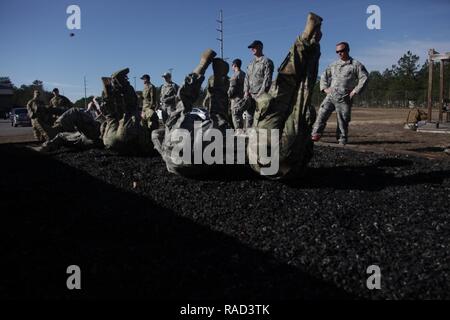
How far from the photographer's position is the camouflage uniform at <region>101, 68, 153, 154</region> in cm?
637

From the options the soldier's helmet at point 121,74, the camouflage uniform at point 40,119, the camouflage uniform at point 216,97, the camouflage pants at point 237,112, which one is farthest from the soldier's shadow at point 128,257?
the camouflage uniform at point 40,119

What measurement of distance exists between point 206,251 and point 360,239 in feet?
3.81

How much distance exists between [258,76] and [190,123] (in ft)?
13.3

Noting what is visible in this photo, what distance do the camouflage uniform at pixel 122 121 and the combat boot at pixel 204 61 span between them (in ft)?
6.67

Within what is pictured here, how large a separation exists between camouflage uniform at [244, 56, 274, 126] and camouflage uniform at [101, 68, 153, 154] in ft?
8.61

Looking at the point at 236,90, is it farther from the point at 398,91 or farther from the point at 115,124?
the point at 398,91

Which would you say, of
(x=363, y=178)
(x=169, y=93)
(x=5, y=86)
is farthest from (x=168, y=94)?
(x=5, y=86)

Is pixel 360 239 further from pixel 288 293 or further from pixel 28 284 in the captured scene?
pixel 28 284

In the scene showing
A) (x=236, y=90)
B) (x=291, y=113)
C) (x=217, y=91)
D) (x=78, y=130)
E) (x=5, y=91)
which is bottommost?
(x=78, y=130)

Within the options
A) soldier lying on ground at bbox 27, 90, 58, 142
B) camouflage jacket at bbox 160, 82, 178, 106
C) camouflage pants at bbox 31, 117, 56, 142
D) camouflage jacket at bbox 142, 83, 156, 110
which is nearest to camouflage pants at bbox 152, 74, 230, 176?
camouflage pants at bbox 31, 117, 56, 142

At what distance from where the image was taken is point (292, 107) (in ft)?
12.8

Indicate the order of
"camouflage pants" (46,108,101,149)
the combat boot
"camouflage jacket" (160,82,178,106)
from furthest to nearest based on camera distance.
A: "camouflage jacket" (160,82,178,106) → "camouflage pants" (46,108,101,149) → the combat boot

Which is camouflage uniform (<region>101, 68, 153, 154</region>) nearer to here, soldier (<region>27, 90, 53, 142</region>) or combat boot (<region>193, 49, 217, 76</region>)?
combat boot (<region>193, 49, 217, 76</region>)

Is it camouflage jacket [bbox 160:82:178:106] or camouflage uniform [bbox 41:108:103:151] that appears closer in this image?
camouflage uniform [bbox 41:108:103:151]
